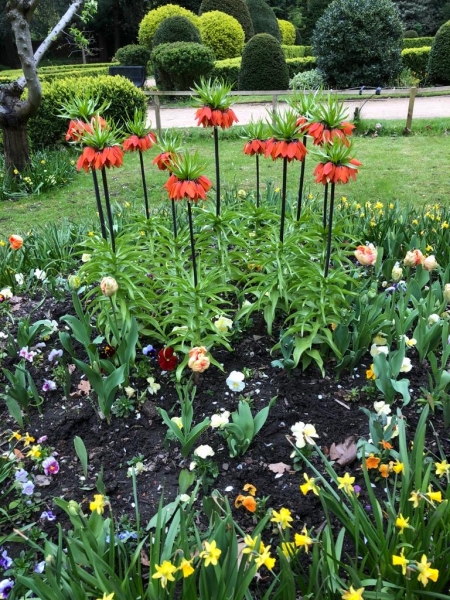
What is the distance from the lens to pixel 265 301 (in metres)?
2.54

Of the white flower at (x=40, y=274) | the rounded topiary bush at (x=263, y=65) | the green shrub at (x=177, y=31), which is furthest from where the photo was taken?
the green shrub at (x=177, y=31)

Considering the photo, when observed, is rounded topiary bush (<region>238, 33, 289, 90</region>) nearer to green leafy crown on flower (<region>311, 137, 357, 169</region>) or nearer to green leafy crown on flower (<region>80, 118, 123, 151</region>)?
green leafy crown on flower (<region>80, 118, 123, 151</region>)

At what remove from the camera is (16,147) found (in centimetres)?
677

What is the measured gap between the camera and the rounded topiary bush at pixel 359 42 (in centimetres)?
1268

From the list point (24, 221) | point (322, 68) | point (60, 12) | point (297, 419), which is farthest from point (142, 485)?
point (60, 12)

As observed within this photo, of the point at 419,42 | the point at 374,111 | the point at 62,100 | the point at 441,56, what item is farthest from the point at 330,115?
the point at 419,42

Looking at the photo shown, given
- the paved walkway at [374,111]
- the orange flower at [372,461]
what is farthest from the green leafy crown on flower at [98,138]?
the paved walkway at [374,111]

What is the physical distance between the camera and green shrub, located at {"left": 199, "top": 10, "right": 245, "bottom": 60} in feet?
58.5

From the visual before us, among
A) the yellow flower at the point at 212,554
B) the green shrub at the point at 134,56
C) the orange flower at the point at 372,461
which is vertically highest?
the green shrub at the point at 134,56

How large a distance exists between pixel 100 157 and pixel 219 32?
17.5 meters

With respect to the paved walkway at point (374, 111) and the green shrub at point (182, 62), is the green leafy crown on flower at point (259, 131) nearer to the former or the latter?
the paved walkway at point (374, 111)

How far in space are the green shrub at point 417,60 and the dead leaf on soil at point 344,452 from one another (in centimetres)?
1525

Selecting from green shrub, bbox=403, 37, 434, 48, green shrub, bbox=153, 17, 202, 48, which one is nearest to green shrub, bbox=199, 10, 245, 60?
green shrub, bbox=153, 17, 202, 48

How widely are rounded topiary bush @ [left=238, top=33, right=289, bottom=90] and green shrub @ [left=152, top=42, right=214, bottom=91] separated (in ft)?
3.09
